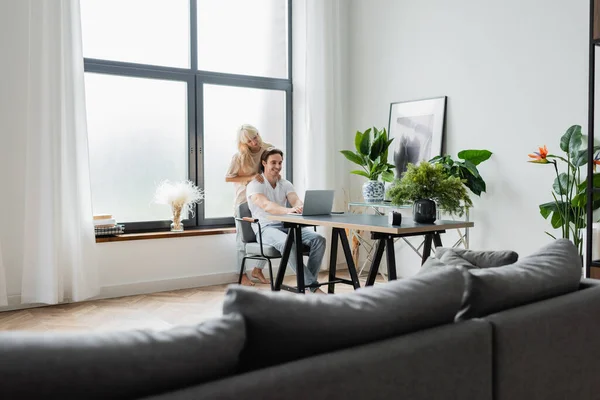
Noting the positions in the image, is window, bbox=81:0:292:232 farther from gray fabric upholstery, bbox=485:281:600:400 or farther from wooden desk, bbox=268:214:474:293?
gray fabric upholstery, bbox=485:281:600:400

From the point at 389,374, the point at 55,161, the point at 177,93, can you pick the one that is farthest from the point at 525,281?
the point at 177,93

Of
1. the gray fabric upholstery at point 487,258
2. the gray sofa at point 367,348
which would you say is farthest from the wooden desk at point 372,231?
the gray sofa at point 367,348

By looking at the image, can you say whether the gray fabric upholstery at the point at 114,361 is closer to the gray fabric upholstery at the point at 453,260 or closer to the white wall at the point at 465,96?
the gray fabric upholstery at the point at 453,260

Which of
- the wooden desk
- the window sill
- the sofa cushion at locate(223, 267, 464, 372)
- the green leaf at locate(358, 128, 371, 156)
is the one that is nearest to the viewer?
the sofa cushion at locate(223, 267, 464, 372)

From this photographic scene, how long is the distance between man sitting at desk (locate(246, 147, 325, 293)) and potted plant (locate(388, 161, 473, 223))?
40.9 inches

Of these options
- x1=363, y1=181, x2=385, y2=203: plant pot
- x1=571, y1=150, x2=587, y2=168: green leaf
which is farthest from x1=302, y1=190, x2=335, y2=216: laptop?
x1=571, y1=150, x2=587, y2=168: green leaf

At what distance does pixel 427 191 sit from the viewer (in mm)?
4309

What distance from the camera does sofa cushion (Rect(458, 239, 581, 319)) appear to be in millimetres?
1768

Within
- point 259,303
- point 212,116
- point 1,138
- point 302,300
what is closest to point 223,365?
point 259,303

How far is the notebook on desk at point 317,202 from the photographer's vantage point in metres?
4.86

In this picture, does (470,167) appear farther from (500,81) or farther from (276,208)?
(276,208)

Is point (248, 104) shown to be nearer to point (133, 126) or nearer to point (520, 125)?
point (133, 126)

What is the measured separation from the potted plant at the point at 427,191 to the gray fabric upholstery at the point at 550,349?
2.28 metres

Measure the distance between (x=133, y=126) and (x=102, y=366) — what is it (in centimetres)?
485
